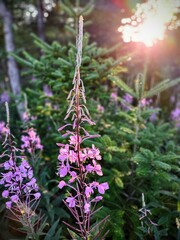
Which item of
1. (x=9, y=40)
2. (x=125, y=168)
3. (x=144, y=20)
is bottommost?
(x=125, y=168)

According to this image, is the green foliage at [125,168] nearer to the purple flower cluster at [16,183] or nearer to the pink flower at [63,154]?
the purple flower cluster at [16,183]

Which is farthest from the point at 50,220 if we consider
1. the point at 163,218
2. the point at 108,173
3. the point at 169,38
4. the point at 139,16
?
→ the point at 169,38

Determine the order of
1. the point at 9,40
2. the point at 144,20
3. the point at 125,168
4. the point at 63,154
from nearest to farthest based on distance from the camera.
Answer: the point at 63,154 < the point at 125,168 < the point at 144,20 < the point at 9,40

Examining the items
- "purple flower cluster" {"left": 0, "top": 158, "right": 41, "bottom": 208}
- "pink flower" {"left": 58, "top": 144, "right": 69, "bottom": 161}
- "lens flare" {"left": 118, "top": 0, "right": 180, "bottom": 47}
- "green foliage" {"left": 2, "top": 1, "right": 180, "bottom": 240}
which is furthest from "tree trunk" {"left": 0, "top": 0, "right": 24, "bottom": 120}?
"pink flower" {"left": 58, "top": 144, "right": 69, "bottom": 161}

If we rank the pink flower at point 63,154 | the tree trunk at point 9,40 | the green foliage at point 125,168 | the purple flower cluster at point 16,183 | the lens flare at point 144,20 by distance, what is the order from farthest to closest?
1. the tree trunk at point 9,40
2. the lens flare at point 144,20
3. the green foliage at point 125,168
4. the purple flower cluster at point 16,183
5. the pink flower at point 63,154

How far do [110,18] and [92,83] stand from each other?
7188 millimetres

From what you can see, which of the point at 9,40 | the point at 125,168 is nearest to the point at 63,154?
the point at 125,168

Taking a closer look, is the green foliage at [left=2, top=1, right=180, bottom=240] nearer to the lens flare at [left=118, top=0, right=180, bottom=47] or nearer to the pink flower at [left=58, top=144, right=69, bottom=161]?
the lens flare at [left=118, top=0, right=180, bottom=47]

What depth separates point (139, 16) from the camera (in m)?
3.83

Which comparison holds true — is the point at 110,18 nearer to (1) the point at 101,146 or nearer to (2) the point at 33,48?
(2) the point at 33,48

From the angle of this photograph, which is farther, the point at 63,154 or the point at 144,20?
the point at 144,20

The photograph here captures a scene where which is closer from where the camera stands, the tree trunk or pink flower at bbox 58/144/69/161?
pink flower at bbox 58/144/69/161

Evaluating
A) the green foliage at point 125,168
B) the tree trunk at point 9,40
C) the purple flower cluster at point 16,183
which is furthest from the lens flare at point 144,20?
the tree trunk at point 9,40

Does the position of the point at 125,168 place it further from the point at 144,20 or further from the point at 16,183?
the point at 144,20
